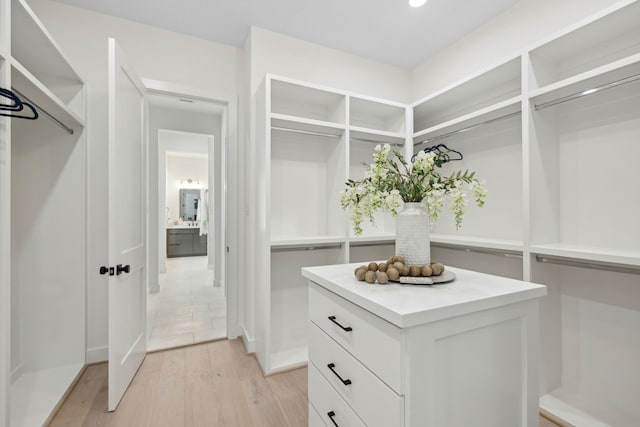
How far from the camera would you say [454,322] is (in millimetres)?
921

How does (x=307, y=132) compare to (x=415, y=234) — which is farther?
(x=307, y=132)

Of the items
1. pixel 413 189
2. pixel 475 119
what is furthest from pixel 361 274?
pixel 475 119

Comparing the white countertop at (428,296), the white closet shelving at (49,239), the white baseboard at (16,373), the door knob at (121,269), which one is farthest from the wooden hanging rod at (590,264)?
the white baseboard at (16,373)

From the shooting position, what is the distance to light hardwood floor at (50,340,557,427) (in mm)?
1711

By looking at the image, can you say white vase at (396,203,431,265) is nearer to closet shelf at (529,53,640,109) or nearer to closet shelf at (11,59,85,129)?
closet shelf at (529,53,640,109)

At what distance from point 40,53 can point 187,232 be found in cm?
599

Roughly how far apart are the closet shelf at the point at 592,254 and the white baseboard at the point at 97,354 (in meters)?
3.20

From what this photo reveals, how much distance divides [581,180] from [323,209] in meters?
1.83

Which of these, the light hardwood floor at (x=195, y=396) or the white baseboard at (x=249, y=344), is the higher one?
the white baseboard at (x=249, y=344)

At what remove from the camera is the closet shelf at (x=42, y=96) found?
143 centimetres

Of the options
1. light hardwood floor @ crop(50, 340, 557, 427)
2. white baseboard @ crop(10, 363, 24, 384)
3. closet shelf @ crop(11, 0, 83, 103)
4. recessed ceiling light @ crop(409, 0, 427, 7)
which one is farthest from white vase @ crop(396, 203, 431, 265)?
white baseboard @ crop(10, 363, 24, 384)

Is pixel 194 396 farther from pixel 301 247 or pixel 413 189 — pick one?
pixel 413 189

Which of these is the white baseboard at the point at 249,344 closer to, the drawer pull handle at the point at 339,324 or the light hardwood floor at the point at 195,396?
the light hardwood floor at the point at 195,396

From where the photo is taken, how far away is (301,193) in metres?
2.64
